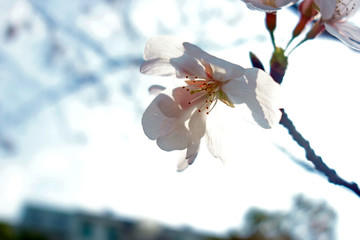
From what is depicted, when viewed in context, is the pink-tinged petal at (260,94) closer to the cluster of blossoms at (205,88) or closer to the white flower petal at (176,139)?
the cluster of blossoms at (205,88)

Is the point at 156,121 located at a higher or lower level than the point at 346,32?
lower

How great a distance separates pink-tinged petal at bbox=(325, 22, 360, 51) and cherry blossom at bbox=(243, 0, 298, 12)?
0.38 ft

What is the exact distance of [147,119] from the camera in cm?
84

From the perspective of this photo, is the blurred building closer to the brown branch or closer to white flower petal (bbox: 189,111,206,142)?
white flower petal (bbox: 189,111,206,142)

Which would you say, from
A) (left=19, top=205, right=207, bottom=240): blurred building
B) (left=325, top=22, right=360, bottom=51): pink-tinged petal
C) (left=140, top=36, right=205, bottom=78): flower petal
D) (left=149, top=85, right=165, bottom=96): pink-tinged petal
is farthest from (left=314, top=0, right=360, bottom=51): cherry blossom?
(left=19, top=205, right=207, bottom=240): blurred building

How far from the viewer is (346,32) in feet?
2.64

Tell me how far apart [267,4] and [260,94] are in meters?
0.18

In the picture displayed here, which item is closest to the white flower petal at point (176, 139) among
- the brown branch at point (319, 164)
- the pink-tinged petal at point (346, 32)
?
the brown branch at point (319, 164)

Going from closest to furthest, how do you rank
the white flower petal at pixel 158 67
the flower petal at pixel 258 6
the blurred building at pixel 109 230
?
the flower petal at pixel 258 6 → the white flower petal at pixel 158 67 → the blurred building at pixel 109 230

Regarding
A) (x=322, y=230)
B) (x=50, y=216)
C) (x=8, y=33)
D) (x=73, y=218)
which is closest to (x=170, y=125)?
(x=8, y=33)

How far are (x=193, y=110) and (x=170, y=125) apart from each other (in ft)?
0.22

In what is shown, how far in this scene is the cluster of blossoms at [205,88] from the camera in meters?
0.73

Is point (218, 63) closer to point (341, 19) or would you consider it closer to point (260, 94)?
point (260, 94)

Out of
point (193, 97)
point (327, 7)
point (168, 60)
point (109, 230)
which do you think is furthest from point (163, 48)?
point (109, 230)
